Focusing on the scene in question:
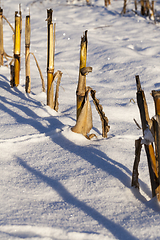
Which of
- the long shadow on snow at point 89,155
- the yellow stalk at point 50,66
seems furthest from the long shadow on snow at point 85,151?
the yellow stalk at point 50,66

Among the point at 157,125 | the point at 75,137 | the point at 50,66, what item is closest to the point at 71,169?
the point at 75,137

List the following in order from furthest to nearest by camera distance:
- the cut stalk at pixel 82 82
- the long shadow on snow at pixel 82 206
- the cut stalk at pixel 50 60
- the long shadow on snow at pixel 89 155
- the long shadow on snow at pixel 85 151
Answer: the cut stalk at pixel 50 60 < the cut stalk at pixel 82 82 < the long shadow on snow at pixel 85 151 < the long shadow on snow at pixel 89 155 < the long shadow on snow at pixel 82 206

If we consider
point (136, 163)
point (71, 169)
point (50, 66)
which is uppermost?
point (50, 66)

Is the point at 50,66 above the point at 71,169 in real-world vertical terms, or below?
above

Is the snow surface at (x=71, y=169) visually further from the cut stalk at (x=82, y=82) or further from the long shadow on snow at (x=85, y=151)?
the cut stalk at (x=82, y=82)

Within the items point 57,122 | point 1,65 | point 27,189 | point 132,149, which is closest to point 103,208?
point 27,189

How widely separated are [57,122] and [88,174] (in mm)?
541

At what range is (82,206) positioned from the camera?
884 mm

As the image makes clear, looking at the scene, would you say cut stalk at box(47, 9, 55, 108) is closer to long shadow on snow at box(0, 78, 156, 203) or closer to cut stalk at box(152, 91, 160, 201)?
long shadow on snow at box(0, 78, 156, 203)

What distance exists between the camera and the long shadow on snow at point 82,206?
78cm

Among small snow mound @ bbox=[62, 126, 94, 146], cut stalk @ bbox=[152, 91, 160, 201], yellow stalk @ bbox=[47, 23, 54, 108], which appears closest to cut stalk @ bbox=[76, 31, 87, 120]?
small snow mound @ bbox=[62, 126, 94, 146]

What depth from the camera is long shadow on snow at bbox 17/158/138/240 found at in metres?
0.78

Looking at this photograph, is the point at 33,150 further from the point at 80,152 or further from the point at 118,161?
the point at 118,161

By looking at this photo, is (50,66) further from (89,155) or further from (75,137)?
(89,155)
